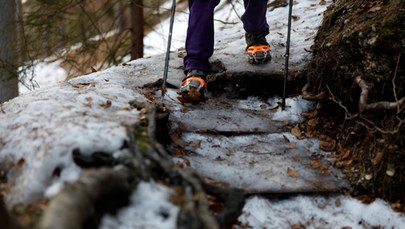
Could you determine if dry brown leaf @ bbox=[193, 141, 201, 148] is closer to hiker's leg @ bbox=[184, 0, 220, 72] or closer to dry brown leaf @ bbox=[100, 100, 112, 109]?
dry brown leaf @ bbox=[100, 100, 112, 109]

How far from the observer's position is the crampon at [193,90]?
14.8 feet

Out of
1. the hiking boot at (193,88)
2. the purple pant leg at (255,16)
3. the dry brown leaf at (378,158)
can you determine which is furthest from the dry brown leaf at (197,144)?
the purple pant leg at (255,16)

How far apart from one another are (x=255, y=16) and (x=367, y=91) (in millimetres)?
1958

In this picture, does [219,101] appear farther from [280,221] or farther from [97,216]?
[97,216]

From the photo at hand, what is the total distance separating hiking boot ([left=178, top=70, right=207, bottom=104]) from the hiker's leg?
85mm

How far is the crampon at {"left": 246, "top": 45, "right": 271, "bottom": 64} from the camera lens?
5.05 metres

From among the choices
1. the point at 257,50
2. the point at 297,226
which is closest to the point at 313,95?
the point at 257,50

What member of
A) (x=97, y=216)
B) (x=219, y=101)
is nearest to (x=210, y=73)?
(x=219, y=101)

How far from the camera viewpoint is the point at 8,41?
27.9ft

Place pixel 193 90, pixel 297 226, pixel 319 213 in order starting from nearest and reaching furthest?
pixel 297 226 < pixel 319 213 < pixel 193 90

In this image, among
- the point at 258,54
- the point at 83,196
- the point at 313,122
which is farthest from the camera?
the point at 258,54

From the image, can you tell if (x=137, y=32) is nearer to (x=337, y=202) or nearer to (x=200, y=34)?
(x=200, y=34)

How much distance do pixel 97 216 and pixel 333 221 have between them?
178 cm

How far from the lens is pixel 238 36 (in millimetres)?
6844
